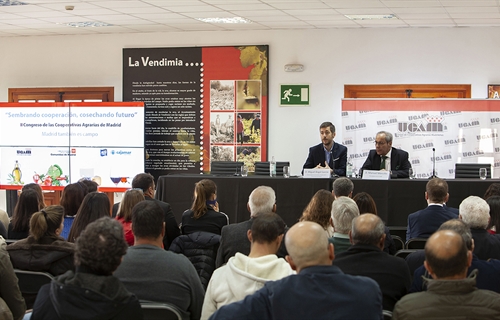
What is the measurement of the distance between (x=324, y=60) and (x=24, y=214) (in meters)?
5.83

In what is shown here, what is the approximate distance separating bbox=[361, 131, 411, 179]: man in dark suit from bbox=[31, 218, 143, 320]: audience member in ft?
16.7

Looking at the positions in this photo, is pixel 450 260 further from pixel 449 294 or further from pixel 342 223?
pixel 342 223

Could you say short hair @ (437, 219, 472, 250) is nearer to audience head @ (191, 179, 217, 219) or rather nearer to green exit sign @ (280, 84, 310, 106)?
audience head @ (191, 179, 217, 219)

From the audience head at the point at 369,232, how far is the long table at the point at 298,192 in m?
3.56

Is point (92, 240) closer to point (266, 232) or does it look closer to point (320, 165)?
point (266, 232)

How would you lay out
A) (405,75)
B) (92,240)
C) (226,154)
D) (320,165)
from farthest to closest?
(226,154), (405,75), (320,165), (92,240)

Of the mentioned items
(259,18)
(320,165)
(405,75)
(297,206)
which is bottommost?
(297,206)

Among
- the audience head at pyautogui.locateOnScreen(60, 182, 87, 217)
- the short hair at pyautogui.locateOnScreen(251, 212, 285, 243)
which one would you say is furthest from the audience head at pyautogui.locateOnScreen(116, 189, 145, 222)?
the short hair at pyautogui.locateOnScreen(251, 212, 285, 243)

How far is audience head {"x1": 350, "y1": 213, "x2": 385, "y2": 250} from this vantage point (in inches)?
117

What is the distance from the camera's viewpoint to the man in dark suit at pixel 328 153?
7.43m

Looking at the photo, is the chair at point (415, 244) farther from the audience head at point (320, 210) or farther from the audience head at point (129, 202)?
the audience head at point (129, 202)

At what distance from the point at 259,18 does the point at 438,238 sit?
254 inches

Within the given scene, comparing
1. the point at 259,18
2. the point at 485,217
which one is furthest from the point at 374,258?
the point at 259,18

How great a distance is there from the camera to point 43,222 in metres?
3.53
